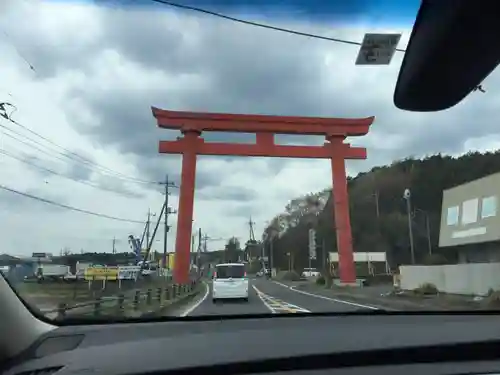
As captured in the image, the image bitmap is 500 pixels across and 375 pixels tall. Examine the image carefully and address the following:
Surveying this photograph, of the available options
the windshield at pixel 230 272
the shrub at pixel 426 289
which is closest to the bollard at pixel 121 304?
the windshield at pixel 230 272

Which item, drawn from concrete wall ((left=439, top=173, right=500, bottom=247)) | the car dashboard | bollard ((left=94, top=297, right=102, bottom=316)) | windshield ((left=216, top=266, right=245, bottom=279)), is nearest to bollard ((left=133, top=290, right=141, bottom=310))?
bollard ((left=94, top=297, right=102, bottom=316))

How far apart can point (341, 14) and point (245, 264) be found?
8.06ft

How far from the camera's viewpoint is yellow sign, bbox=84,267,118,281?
3271mm

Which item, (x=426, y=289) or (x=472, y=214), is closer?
(x=472, y=214)

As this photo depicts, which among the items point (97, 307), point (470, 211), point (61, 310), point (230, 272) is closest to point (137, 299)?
point (97, 307)

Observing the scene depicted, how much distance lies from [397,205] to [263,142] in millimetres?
884

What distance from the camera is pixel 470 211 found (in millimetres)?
2801

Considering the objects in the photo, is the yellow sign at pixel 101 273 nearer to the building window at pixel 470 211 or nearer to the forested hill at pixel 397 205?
the forested hill at pixel 397 205

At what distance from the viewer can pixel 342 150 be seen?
3.20 meters

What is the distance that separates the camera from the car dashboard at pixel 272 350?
1.70m

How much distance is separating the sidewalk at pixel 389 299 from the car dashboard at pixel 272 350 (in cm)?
85

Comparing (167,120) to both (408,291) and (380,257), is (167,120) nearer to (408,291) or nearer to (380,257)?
(380,257)

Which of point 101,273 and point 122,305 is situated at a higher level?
point 101,273

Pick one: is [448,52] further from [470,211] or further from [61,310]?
[61,310]
